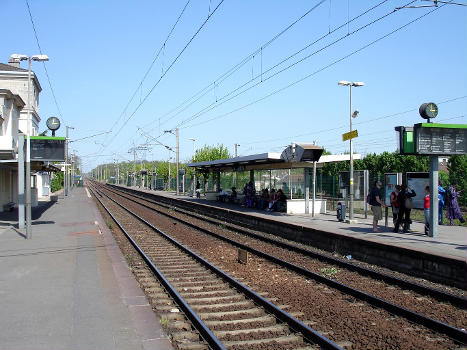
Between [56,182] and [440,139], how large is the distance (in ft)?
216

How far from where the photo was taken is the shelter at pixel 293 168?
67.1ft

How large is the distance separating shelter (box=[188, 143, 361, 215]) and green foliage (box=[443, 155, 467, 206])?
1029cm

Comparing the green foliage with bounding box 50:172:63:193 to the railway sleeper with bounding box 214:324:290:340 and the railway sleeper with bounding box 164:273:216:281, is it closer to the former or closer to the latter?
the railway sleeper with bounding box 164:273:216:281

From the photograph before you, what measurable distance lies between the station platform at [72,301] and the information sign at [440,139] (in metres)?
8.87

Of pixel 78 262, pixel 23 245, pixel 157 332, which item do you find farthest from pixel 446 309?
pixel 23 245

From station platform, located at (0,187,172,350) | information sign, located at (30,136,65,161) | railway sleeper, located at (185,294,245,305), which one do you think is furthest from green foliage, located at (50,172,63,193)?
railway sleeper, located at (185,294,245,305)

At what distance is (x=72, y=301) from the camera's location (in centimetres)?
701

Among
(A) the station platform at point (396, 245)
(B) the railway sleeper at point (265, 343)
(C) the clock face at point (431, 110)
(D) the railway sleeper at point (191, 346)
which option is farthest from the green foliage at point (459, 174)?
(D) the railway sleeper at point (191, 346)

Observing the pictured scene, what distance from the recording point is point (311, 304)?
24.2ft

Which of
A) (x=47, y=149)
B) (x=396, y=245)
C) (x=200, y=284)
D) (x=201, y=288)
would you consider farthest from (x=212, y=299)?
(x=47, y=149)

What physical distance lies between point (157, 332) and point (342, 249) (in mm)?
8308

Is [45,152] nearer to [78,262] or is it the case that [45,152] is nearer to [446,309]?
[78,262]

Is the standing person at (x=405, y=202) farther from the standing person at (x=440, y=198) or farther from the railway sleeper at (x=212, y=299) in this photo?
the railway sleeper at (x=212, y=299)

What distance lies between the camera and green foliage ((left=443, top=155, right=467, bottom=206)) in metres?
29.3
